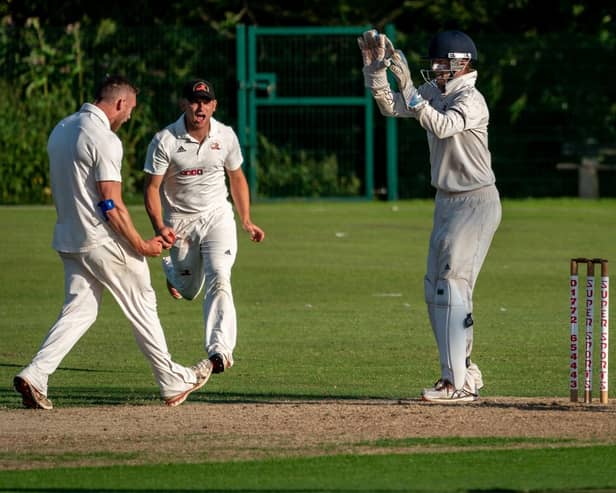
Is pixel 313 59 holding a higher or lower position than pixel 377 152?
higher

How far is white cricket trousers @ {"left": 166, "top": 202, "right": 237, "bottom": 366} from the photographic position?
10727 mm

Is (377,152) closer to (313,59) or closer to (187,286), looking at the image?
(313,59)

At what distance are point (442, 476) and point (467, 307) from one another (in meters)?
2.20

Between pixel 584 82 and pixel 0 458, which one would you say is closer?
pixel 0 458

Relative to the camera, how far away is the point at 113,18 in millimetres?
32500

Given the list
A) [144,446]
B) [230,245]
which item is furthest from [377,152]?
[144,446]

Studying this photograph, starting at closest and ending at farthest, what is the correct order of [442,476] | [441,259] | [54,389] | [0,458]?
[442,476], [0,458], [441,259], [54,389]

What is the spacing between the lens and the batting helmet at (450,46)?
31.8 ft

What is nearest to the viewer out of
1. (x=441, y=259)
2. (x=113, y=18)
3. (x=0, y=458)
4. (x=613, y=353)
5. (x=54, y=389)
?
(x=0, y=458)

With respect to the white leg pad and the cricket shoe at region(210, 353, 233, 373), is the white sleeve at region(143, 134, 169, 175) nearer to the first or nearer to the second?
the cricket shoe at region(210, 353, 233, 373)

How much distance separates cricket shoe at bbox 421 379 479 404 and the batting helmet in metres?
2.08

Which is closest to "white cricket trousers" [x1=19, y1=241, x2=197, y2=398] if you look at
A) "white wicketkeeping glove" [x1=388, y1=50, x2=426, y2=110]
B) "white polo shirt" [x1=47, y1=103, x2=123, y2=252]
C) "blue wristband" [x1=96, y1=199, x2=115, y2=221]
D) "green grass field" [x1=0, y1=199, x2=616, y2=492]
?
"white polo shirt" [x1=47, y1=103, x2=123, y2=252]

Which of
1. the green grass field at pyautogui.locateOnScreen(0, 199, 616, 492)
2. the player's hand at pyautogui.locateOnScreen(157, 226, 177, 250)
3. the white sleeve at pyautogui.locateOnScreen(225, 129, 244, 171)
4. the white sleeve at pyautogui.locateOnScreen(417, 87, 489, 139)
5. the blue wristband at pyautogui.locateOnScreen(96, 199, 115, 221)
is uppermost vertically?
the white sleeve at pyautogui.locateOnScreen(417, 87, 489, 139)

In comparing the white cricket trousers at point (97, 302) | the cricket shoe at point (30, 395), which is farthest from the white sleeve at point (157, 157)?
the cricket shoe at point (30, 395)
